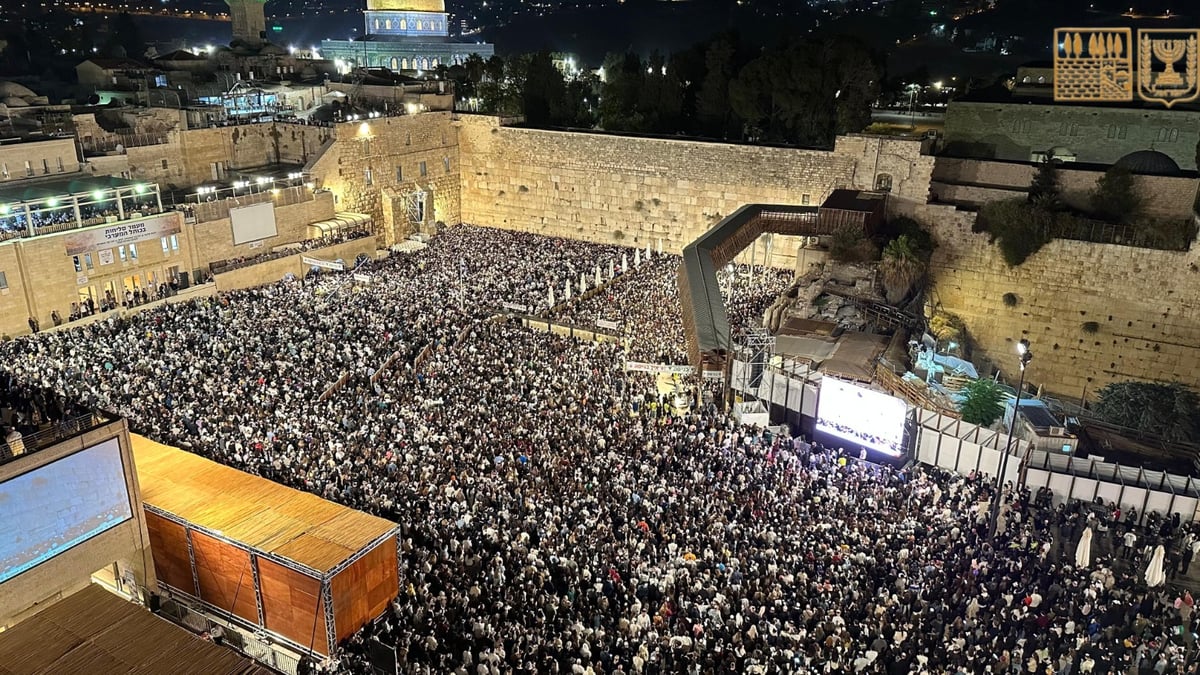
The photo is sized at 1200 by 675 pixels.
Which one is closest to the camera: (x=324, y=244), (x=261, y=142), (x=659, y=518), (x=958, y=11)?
(x=659, y=518)

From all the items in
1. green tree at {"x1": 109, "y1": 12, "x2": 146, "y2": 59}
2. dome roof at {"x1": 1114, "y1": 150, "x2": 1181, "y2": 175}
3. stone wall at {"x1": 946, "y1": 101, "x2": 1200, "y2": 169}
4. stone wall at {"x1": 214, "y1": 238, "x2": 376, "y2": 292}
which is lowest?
stone wall at {"x1": 214, "y1": 238, "x2": 376, "y2": 292}

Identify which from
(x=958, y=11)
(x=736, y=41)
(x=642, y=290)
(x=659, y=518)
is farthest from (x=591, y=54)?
(x=659, y=518)

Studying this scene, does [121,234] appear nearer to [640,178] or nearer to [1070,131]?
[640,178]

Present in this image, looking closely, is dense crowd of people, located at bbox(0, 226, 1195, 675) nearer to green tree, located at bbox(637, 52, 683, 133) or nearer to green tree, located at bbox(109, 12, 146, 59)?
green tree, located at bbox(637, 52, 683, 133)

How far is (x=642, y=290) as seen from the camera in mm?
25453

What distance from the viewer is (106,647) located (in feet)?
30.9

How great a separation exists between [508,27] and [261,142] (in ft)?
300

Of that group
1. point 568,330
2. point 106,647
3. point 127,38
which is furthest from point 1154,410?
point 127,38

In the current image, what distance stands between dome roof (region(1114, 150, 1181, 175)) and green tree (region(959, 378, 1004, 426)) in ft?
39.9

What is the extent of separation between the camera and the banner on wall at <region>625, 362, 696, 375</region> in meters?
17.4

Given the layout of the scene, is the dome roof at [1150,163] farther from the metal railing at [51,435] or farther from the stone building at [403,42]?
the stone building at [403,42]

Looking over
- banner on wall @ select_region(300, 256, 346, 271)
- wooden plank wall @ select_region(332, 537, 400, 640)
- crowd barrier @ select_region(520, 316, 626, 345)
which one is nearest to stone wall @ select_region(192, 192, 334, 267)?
banner on wall @ select_region(300, 256, 346, 271)

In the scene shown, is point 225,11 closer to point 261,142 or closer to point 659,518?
point 261,142

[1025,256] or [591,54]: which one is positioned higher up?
[591,54]
